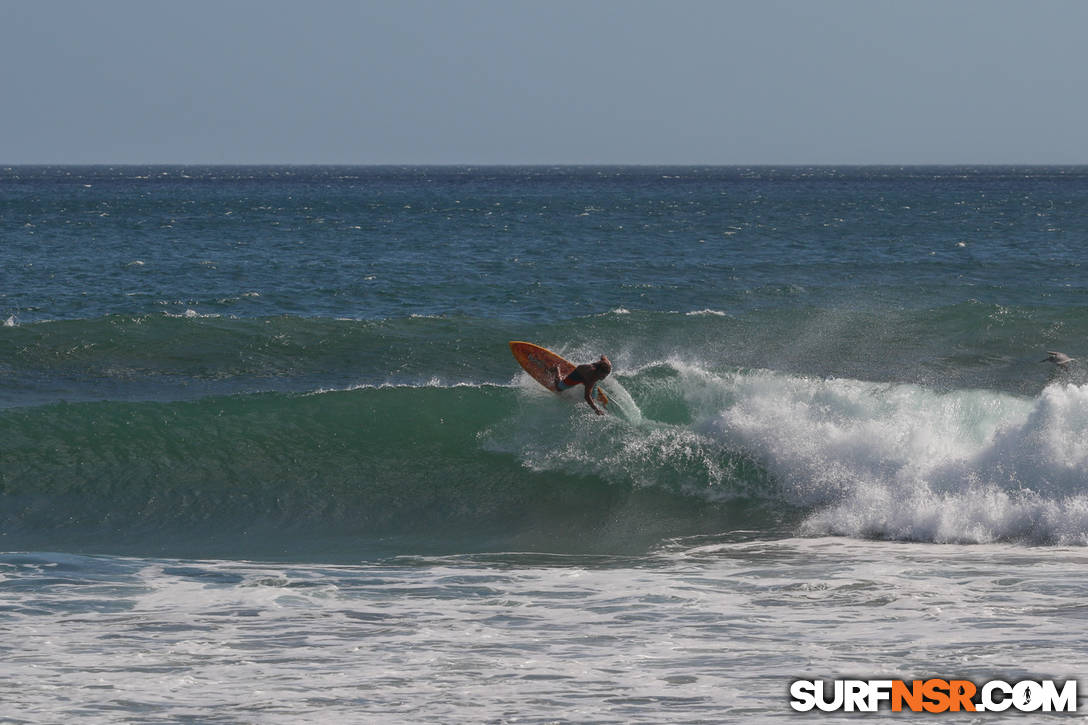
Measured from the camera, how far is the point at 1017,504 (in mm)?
12922

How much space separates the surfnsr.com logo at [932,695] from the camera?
763 centimetres

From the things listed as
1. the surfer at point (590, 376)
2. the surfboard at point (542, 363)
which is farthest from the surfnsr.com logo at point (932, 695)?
the surfboard at point (542, 363)

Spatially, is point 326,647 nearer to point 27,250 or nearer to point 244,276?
point 244,276

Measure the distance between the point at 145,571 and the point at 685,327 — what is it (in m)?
16.4

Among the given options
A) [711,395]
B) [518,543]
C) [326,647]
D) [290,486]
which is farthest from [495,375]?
[326,647]

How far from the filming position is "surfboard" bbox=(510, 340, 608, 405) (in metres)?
16.8

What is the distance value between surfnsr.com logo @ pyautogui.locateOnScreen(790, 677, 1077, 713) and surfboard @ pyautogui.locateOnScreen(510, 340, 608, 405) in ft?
29.3

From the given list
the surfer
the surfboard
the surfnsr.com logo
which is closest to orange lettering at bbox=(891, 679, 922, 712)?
the surfnsr.com logo

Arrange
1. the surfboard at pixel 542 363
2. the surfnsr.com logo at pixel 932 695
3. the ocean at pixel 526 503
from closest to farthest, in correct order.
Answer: the surfnsr.com logo at pixel 932 695, the ocean at pixel 526 503, the surfboard at pixel 542 363

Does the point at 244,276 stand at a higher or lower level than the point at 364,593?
higher

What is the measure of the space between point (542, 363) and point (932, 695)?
390 inches

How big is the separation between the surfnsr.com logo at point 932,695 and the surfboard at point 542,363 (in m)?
8.93

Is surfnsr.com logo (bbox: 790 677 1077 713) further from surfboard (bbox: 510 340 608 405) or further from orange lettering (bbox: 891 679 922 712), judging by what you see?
surfboard (bbox: 510 340 608 405)

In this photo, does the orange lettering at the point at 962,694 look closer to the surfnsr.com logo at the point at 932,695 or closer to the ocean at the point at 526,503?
the surfnsr.com logo at the point at 932,695
